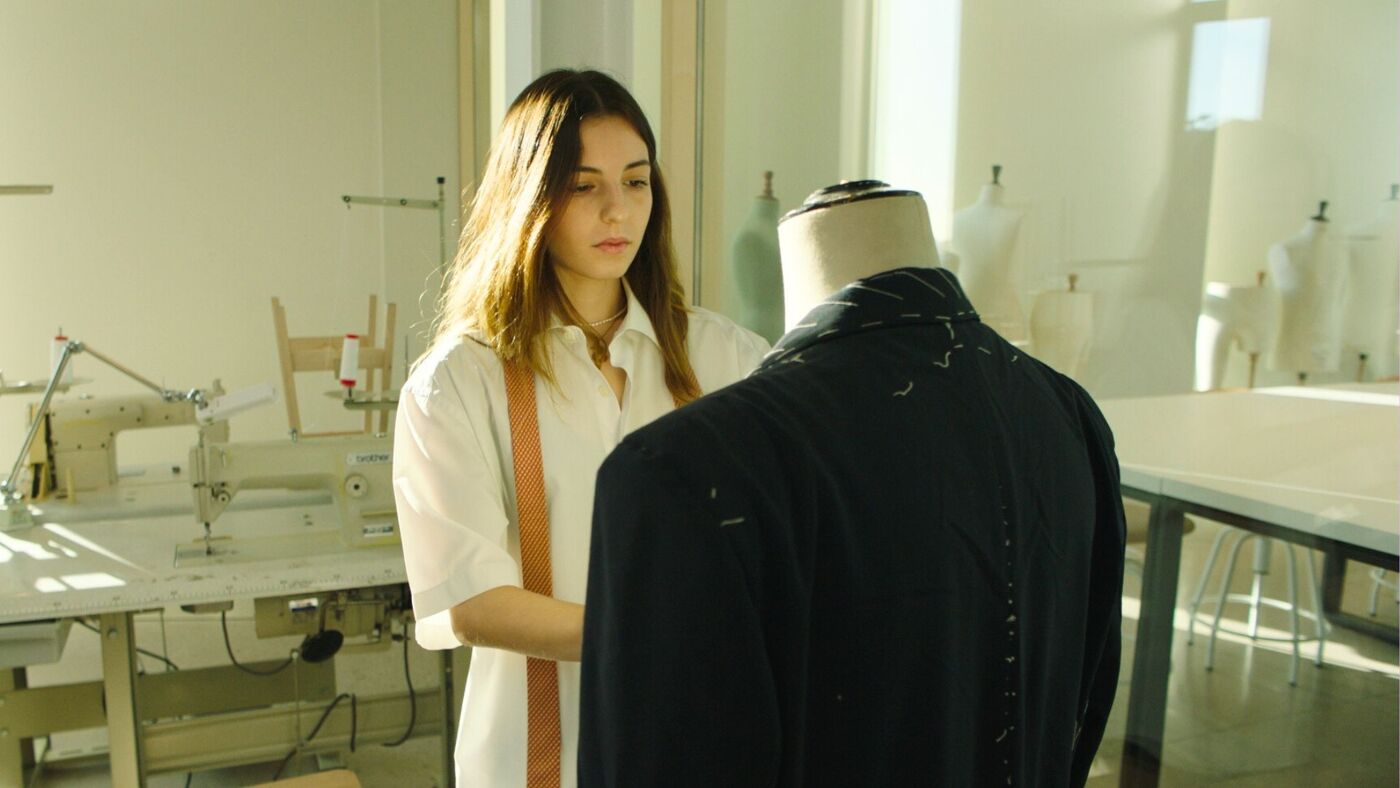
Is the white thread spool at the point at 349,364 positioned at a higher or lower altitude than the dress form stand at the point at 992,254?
lower

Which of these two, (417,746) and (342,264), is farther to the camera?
(342,264)

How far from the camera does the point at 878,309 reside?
67 centimetres

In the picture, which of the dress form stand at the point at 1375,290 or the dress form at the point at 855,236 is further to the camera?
the dress form stand at the point at 1375,290

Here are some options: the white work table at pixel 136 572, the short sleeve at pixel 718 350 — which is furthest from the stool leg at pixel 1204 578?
the white work table at pixel 136 572

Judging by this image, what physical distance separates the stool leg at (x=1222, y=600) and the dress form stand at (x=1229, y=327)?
0.58ft

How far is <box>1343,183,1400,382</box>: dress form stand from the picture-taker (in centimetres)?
99

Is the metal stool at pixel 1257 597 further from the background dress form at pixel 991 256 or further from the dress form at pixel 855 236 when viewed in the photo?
the dress form at pixel 855 236

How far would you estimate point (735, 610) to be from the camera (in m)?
0.59

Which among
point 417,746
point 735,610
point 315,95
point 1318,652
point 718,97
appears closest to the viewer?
point 735,610

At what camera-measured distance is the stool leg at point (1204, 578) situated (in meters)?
1.23

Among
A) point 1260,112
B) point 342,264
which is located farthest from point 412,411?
point 342,264

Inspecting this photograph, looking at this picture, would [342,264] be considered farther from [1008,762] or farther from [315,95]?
[1008,762]

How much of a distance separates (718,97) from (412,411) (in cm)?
129

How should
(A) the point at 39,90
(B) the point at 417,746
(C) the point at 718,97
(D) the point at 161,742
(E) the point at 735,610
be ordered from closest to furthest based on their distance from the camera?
(E) the point at 735,610 < (C) the point at 718,97 < (D) the point at 161,742 < (B) the point at 417,746 < (A) the point at 39,90
